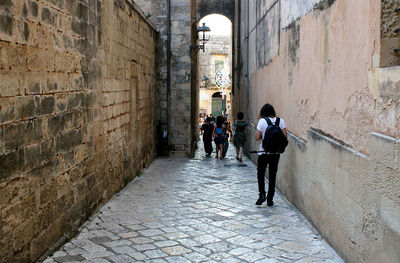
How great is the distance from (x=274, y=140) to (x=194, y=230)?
1.84 m

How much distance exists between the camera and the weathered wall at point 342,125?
11.4 feet

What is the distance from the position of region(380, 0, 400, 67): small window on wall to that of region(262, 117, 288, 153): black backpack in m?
2.99

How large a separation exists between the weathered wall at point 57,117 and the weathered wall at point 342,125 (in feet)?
9.38

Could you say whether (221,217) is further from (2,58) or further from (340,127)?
(2,58)

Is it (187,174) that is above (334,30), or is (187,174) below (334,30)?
below

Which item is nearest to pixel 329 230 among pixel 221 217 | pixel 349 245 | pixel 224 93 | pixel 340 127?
pixel 349 245

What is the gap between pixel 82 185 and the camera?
5.76m

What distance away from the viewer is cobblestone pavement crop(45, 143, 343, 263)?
4621mm

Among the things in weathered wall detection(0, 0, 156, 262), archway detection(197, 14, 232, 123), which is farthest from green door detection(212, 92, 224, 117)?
weathered wall detection(0, 0, 156, 262)

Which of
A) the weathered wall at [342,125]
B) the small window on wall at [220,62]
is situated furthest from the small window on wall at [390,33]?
the small window on wall at [220,62]

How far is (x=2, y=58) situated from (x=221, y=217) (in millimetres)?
3650

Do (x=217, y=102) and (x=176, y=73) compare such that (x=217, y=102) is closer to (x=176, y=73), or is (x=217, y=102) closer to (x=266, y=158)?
(x=176, y=73)

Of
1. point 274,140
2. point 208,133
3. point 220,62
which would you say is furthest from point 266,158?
point 220,62

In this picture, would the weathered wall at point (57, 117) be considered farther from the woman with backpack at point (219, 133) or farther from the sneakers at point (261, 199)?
the woman with backpack at point (219, 133)
